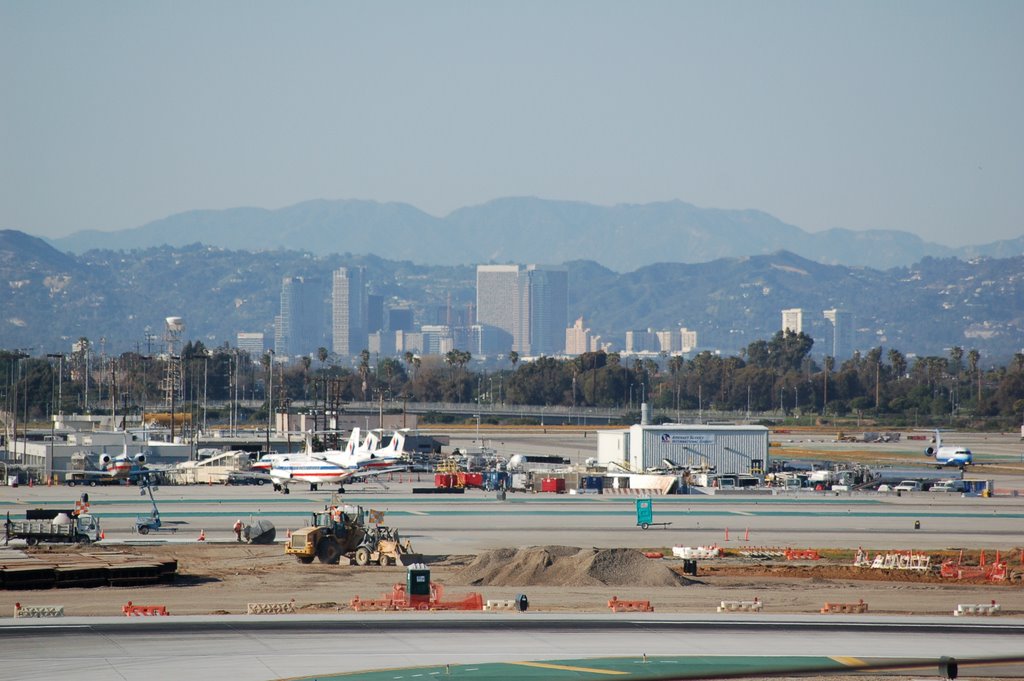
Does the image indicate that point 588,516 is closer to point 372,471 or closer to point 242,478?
point 372,471

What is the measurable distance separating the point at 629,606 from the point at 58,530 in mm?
30306

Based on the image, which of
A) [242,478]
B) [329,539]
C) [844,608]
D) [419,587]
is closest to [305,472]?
[242,478]

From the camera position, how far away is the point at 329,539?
186 ft

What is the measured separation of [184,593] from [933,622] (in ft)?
85.2

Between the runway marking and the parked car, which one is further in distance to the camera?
the parked car

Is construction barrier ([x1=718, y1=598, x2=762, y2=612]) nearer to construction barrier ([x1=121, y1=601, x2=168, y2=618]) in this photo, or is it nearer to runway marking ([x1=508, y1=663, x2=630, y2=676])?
runway marking ([x1=508, y1=663, x2=630, y2=676])

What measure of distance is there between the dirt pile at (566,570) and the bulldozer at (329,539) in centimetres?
641

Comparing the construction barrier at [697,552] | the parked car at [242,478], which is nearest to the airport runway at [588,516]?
the construction barrier at [697,552]

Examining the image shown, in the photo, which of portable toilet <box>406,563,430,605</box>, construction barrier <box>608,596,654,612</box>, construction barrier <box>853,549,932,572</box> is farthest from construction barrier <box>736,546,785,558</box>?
portable toilet <box>406,563,430,605</box>

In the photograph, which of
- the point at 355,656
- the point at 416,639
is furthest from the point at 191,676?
the point at 416,639

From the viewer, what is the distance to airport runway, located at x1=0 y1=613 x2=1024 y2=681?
3356 cm

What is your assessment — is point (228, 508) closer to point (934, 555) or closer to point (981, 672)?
point (934, 555)

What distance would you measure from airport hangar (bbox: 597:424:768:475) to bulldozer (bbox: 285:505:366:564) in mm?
50619

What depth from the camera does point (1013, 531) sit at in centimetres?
7275
